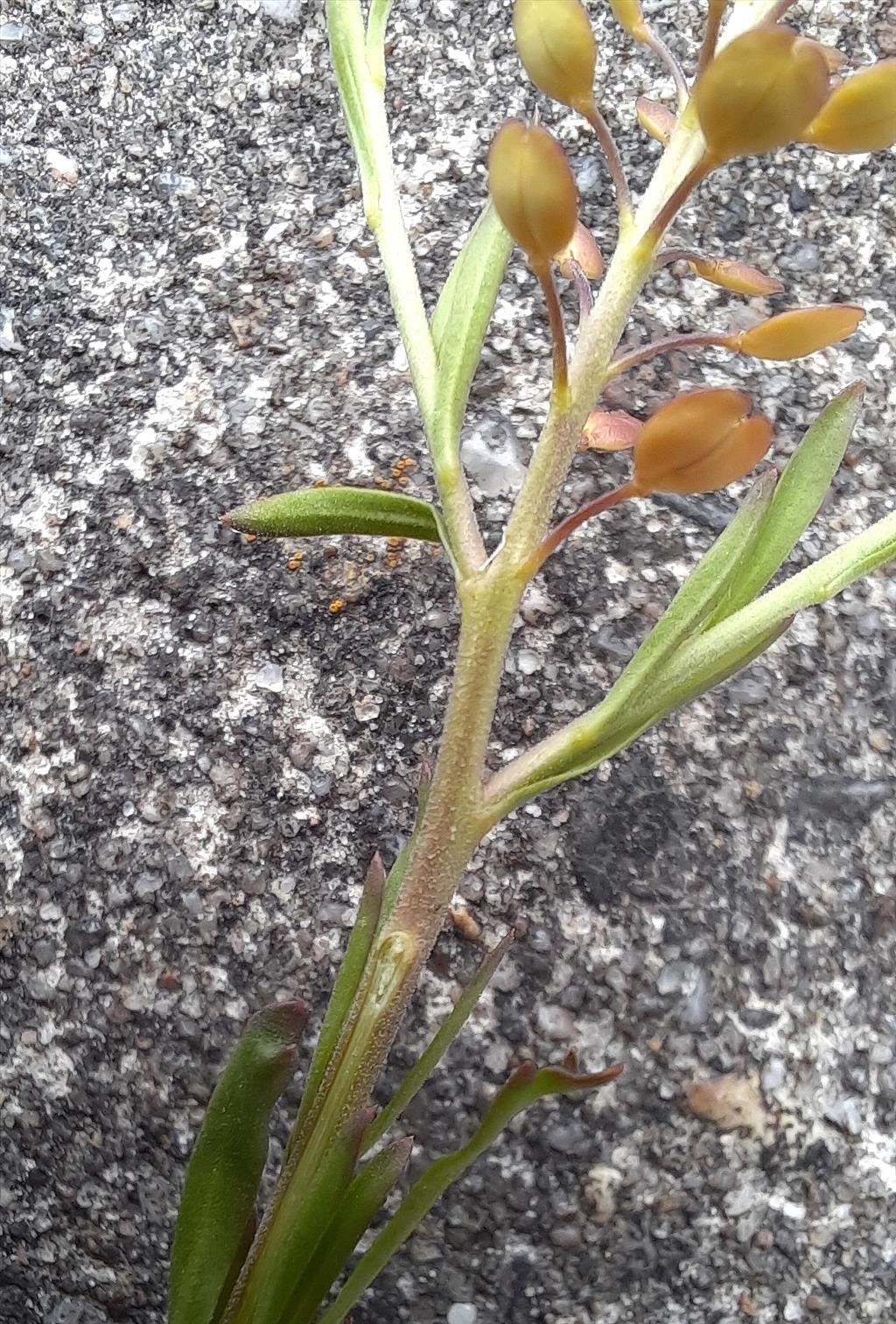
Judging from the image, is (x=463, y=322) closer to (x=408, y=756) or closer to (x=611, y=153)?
(x=611, y=153)

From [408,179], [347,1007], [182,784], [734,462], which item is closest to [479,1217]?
[347,1007]

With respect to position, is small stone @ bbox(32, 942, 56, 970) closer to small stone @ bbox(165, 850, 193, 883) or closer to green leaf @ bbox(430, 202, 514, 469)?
small stone @ bbox(165, 850, 193, 883)

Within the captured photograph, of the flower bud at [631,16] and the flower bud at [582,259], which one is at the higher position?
the flower bud at [631,16]

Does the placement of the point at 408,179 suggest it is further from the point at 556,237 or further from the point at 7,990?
the point at 7,990

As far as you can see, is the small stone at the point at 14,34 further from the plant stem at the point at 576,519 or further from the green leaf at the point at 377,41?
the plant stem at the point at 576,519

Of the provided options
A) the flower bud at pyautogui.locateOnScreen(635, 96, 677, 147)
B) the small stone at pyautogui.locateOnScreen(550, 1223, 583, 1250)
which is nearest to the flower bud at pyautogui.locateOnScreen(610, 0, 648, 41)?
the flower bud at pyautogui.locateOnScreen(635, 96, 677, 147)

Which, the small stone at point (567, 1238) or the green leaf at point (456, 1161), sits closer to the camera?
the green leaf at point (456, 1161)

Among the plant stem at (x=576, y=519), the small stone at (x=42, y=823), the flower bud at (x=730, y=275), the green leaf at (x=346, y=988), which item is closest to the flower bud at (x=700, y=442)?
the plant stem at (x=576, y=519)
